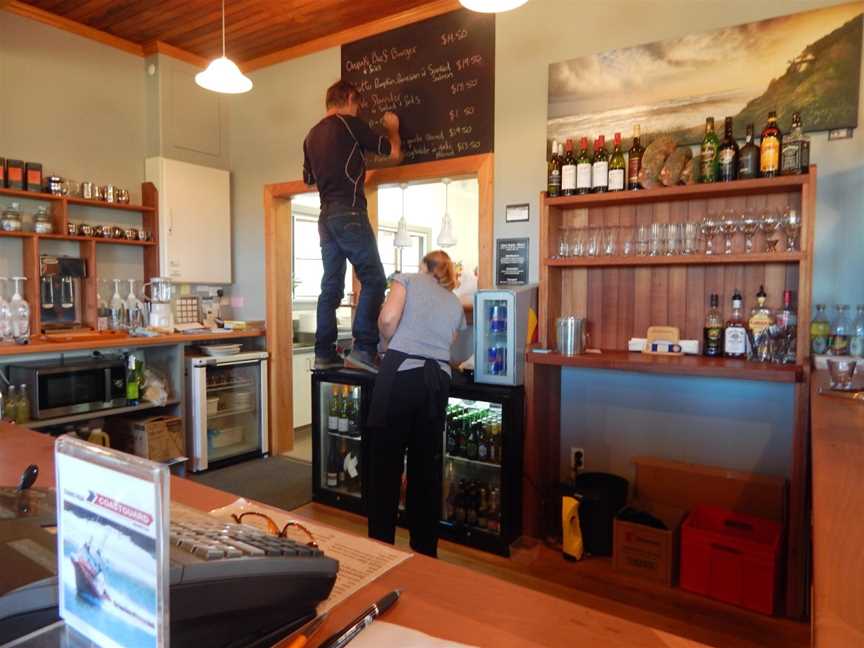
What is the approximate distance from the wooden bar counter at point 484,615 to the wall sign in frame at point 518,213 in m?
2.54

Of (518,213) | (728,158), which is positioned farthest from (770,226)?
(518,213)

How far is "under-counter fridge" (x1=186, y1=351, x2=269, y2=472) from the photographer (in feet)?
13.5

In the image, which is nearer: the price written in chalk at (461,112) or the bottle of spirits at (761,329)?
the bottle of spirits at (761,329)

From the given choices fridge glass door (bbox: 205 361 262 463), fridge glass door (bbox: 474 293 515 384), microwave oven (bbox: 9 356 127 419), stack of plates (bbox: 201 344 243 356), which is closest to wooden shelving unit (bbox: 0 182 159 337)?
microwave oven (bbox: 9 356 127 419)

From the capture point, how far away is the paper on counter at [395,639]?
0.73 m

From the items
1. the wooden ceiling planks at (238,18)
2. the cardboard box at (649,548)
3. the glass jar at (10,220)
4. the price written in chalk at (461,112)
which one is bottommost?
the cardboard box at (649,548)

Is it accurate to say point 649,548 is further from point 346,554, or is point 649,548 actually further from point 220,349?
point 220,349

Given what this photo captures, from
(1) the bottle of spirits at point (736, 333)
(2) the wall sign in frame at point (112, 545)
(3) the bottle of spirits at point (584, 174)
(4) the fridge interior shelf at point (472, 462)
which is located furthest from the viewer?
(4) the fridge interior shelf at point (472, 462)

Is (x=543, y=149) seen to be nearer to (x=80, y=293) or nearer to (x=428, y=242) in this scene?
(x=80, y=293)

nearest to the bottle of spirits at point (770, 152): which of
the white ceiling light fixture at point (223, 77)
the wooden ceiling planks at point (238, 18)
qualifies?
the wooden ceiling planks at point (238, 18)

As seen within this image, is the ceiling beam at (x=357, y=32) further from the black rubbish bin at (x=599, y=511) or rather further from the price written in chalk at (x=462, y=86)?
the black rubbish bin at (x=599, y=511)

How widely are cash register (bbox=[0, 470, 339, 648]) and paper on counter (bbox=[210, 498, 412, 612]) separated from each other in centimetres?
10

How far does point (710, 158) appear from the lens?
2564mm

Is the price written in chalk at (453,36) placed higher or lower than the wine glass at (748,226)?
higher
